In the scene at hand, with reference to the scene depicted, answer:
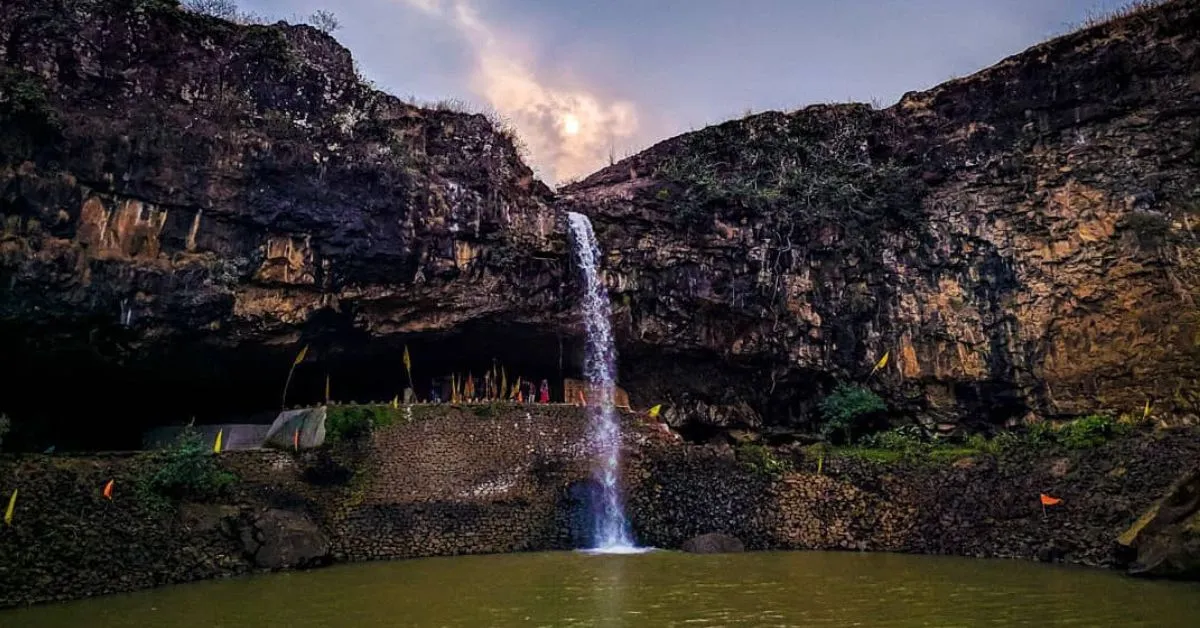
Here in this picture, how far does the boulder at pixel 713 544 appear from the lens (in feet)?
52.9

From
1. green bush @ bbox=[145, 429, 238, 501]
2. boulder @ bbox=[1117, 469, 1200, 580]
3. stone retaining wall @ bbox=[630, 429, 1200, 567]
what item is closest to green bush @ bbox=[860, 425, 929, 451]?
stone retaining wall @ bbox=[630, 429, 1200, 567]

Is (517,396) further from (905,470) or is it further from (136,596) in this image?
(136,596)

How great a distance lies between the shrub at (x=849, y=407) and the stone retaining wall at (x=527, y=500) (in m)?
3.37

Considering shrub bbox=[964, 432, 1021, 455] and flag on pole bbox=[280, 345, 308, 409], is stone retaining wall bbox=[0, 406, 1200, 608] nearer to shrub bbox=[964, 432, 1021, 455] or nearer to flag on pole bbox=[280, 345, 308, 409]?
shrub bbox=[964, 432, 1021, 455]

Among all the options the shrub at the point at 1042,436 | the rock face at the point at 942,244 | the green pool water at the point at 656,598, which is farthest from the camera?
the rock face at the point at 942,244

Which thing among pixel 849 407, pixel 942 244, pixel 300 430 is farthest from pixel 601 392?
pixel 942 244

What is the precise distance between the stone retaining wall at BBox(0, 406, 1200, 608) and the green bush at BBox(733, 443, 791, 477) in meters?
0.12

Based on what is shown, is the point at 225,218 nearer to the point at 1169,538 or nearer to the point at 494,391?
the point at 494,391

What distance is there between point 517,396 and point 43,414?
10.7 m

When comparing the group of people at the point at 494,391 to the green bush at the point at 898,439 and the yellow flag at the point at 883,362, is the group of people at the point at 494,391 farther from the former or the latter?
the yellow flag at the point at 883,362

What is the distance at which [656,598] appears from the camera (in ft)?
32.3

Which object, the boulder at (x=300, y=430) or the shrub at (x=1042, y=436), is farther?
the shrub at (x=1042, y=436)

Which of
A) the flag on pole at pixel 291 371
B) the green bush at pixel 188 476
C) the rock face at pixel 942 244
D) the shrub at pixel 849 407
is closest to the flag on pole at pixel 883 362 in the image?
the rock face at pixel 942 244

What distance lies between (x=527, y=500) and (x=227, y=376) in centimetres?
812
